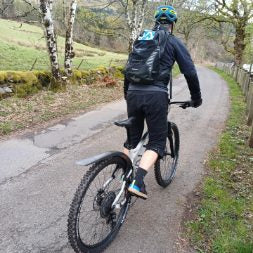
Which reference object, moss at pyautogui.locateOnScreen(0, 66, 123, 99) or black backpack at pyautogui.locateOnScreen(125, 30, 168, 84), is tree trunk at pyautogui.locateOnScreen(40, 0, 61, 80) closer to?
moss at pyautogui.locateOnScreen(0, 66, 123, 99)

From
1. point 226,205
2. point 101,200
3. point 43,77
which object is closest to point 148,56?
point 101,200

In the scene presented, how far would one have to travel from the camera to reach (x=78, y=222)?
118 inches

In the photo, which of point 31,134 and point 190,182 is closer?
point 190,182

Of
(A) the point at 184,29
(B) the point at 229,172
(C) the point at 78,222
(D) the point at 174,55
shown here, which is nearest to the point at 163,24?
(D) the point at 174,55

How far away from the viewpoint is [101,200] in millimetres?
3266

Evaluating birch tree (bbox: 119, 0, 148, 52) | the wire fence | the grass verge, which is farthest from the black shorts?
birch tree (bbox: 119, 0, 148, 52)

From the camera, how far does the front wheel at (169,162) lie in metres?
4.73

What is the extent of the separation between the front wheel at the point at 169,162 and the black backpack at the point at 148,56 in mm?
1294

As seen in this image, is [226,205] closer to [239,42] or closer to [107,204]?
[107,204]

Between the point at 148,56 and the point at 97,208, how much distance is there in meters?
1.68

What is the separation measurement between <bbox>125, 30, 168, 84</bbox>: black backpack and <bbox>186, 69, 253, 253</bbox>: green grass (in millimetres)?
1939

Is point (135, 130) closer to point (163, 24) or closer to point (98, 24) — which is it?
point (163, 24)

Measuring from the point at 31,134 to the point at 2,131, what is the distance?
615mm

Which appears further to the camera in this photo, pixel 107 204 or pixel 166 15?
pixel 166 15
